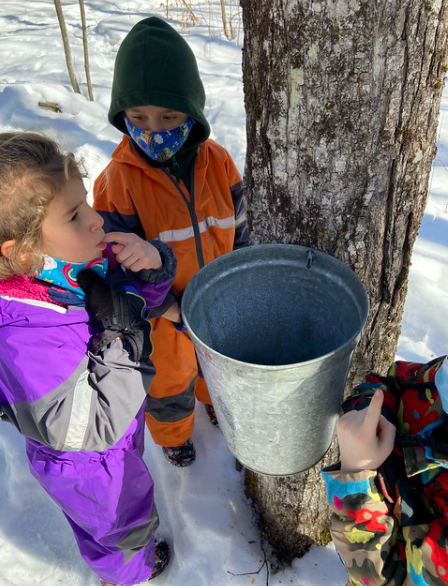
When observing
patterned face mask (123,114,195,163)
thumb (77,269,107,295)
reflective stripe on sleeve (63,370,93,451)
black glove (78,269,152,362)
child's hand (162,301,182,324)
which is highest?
patterned face mask (123,114,195,163)

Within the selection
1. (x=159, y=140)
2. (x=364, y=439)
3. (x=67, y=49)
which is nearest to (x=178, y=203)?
(x=159, y=140)

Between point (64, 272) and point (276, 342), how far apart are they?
629 mm

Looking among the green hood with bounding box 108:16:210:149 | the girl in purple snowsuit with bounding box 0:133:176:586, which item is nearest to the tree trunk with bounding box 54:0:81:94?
the green hood with bounding box 108:16:210:149

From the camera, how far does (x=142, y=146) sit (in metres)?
1.68

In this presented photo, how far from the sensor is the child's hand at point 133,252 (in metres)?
1.32

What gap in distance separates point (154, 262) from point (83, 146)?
3.32 m

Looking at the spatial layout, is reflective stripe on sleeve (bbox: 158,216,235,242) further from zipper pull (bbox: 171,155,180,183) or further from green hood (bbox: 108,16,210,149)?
green hood (bbox: 108,16,210,149)

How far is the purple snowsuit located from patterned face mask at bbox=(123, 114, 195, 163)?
508 millimetres

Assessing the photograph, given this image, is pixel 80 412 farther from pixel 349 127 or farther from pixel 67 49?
pixel 67 49

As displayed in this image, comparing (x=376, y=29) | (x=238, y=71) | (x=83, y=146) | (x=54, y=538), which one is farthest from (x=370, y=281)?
(x=238, y=71)

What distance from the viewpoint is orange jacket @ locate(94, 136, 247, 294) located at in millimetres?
1670

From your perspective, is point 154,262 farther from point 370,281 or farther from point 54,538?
point 54,538

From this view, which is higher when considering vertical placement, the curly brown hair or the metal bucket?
the curly brown hair

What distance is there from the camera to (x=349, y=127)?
1070mm
